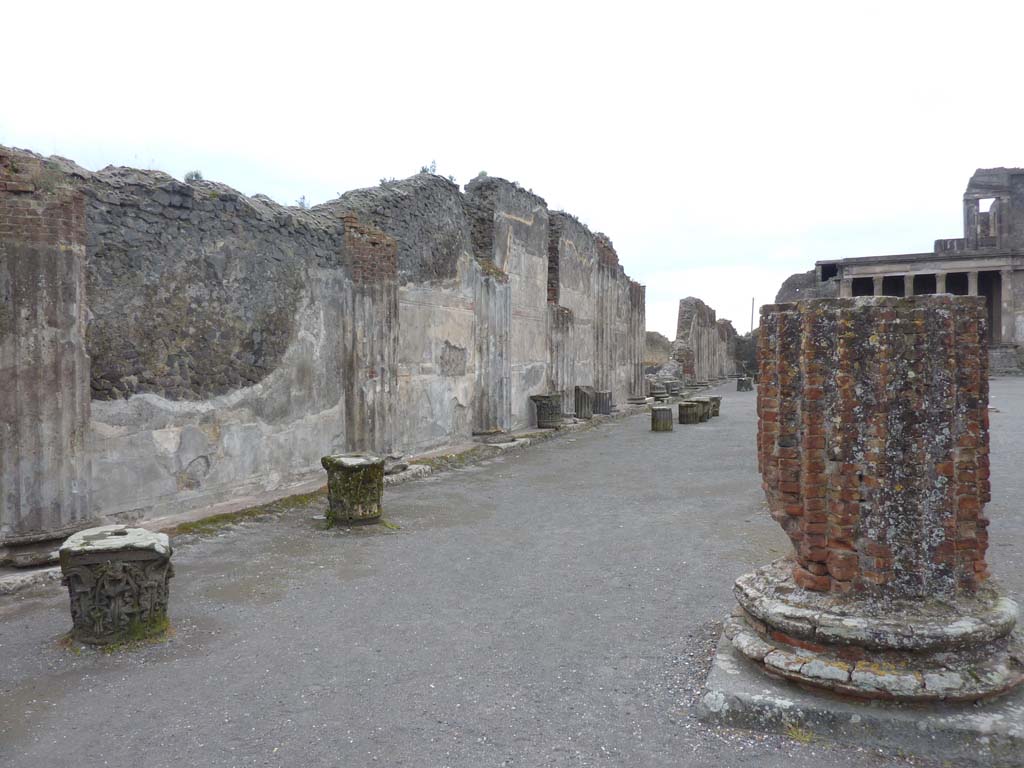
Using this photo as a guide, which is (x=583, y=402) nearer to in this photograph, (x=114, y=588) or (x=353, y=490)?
(x=353, y=490)

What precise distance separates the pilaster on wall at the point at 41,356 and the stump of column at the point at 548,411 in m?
8.59

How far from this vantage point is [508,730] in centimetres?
288

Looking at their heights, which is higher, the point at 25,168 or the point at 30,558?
the point at 25,168

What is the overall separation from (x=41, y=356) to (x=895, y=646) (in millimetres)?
5191

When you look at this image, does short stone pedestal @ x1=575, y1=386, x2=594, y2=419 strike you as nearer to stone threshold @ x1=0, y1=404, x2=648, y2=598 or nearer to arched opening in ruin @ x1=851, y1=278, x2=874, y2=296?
stone threshold @ x1=0, y1=404, x2=648, y2=598

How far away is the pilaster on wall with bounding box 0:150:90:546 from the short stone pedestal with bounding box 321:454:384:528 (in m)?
1.79

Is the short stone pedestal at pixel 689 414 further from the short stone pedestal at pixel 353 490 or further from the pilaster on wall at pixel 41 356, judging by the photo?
the pilaster on wall at pixel 41 356

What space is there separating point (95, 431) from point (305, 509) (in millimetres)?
2011

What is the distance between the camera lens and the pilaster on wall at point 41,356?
16.0 feet

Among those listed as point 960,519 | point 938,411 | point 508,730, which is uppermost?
point 938,411

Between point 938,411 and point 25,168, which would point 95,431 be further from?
point 938,411

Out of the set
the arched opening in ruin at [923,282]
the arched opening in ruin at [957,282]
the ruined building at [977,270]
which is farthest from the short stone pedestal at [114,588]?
the arched opening in ruin at [957,282]

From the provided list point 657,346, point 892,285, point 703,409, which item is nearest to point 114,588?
point 703,409

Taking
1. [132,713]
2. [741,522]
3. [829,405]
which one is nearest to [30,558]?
[132,713]
